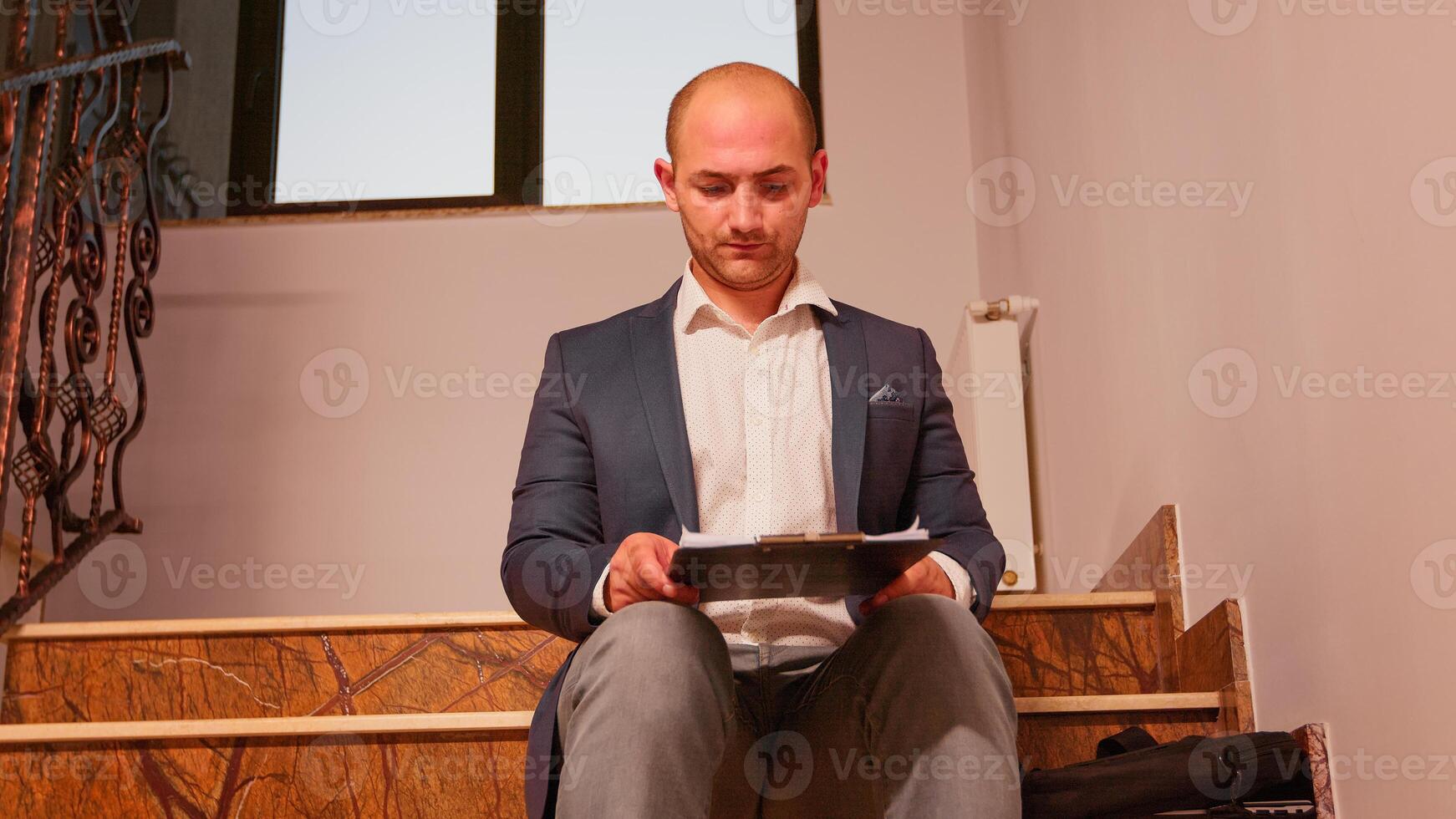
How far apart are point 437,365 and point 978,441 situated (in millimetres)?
1566

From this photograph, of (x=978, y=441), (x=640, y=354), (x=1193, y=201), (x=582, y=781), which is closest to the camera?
(x=582, y=781)

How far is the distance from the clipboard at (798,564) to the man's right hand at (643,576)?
1cm

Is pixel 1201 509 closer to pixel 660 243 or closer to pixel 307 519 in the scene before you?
pixel 660 243

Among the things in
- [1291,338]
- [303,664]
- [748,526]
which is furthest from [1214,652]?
[303,664]

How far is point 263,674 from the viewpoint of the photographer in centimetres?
232

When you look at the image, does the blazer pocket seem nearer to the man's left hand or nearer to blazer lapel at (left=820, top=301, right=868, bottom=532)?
blazer lapel at (left=820, top=301, right=868, bottom=532)

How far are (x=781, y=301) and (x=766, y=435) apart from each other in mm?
212

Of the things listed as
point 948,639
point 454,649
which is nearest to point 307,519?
point 454,649

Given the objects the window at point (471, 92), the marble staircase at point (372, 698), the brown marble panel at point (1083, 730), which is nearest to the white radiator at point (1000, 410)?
the marble staircase at point (372, 698)

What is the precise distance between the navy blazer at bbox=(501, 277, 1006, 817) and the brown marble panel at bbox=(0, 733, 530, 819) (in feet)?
1.71

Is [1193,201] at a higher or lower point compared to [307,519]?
higher

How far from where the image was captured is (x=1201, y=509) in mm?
2045

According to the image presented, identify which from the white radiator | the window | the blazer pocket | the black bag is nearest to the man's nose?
the blazer pocket

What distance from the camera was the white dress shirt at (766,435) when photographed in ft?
4.97
